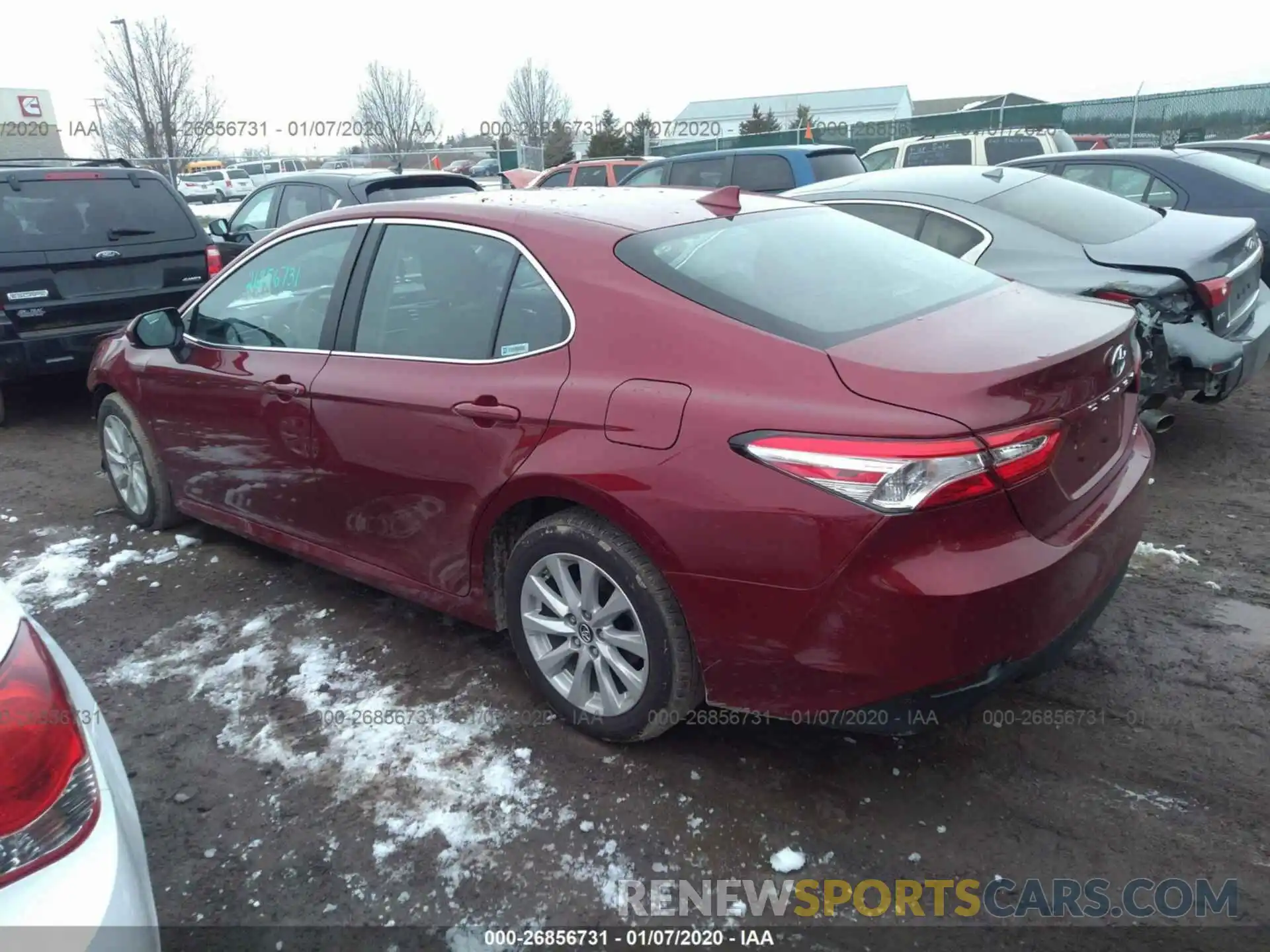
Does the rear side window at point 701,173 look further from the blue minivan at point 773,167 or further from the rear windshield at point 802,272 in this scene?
the rear windshield at point 802,272

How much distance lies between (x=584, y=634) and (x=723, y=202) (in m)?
1.59

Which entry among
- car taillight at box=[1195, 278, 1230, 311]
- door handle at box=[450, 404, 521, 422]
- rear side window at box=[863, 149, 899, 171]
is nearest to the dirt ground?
door handle at box=[450, 404, 521, 422]

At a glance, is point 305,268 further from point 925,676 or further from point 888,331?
point 925,676

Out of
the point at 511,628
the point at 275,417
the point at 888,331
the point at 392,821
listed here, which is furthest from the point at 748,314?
the point at 275,417

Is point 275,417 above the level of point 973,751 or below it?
above

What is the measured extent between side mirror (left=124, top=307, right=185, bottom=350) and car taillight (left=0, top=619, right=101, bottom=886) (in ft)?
9.03

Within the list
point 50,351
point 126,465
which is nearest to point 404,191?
point 50,351

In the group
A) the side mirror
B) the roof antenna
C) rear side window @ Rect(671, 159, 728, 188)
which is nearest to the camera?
the roof antenna

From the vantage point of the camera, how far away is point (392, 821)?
8.80 feet

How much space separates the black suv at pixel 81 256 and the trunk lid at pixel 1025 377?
233 inches

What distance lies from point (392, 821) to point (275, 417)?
172 cm

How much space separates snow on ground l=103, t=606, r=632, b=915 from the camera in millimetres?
2605

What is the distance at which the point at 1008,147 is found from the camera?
12938mm

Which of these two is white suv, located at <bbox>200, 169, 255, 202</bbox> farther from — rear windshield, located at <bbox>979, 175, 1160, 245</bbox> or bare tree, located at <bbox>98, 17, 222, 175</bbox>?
rear windshield, located at <bbox>979, 175, 1160, 245</bbox>
